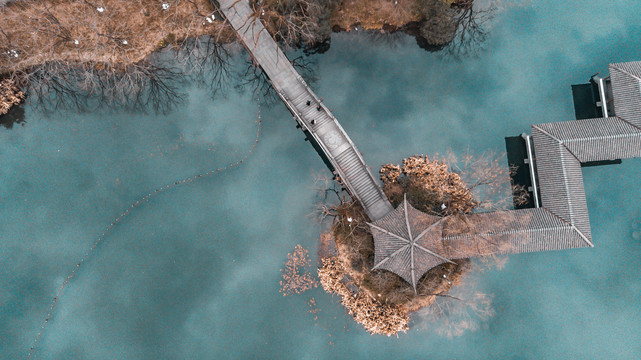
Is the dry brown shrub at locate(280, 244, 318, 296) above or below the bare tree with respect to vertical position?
below

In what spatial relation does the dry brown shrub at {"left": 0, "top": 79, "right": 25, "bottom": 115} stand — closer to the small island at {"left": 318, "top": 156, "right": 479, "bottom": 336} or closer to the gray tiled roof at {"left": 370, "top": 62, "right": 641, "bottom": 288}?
the small island at {"left": 318, "top": 156, "right": 479, "bottom": 336}

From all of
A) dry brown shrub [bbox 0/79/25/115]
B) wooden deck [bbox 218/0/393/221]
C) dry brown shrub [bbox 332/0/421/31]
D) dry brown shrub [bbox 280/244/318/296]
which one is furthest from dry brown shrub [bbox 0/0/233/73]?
dry brown shrub [bbox 280/244/318/296]

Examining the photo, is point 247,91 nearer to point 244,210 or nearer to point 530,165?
point 244,210

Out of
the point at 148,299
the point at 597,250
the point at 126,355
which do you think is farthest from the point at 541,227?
the point at 126,355

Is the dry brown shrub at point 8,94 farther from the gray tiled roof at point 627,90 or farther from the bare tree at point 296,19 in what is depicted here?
the gray tiled roof at point 627,90

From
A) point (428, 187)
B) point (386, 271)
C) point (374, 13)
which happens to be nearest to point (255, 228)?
point (386, 271)
